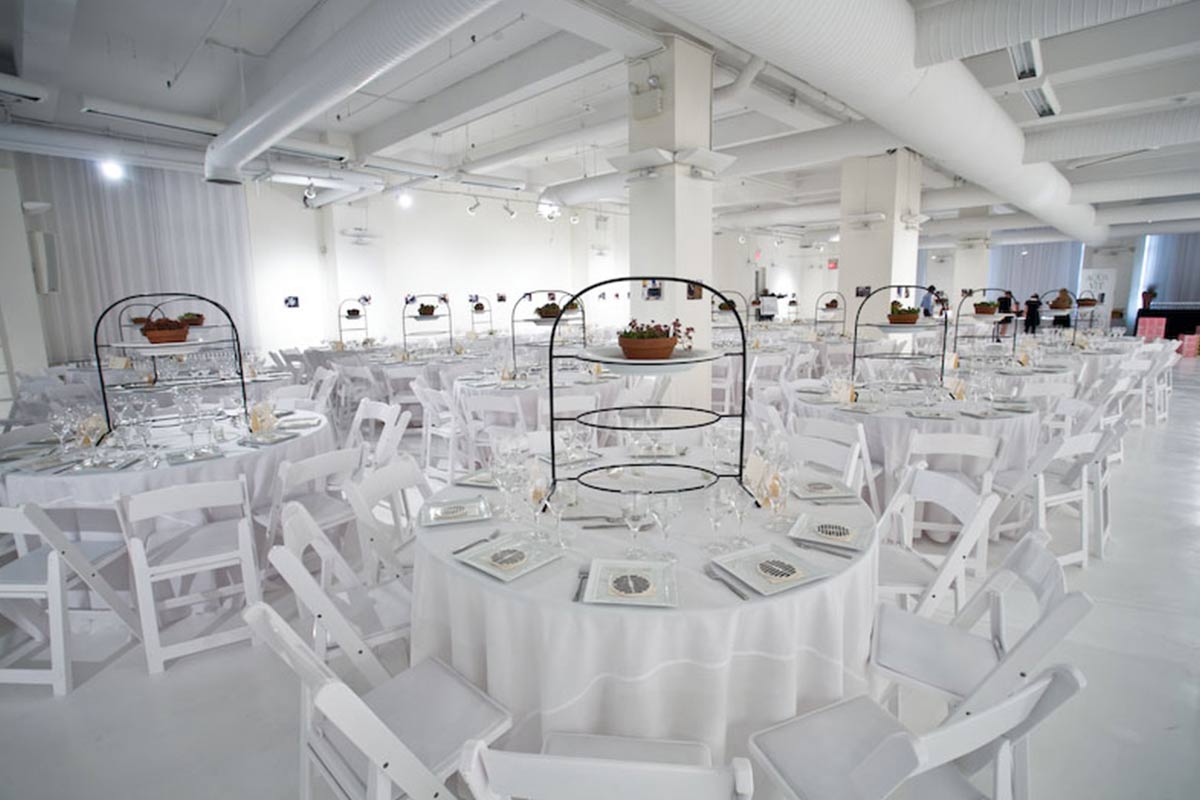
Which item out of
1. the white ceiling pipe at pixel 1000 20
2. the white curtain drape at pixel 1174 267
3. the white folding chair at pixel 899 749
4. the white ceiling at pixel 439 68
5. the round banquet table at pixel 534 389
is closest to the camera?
the white folding chair at pixel 899 749

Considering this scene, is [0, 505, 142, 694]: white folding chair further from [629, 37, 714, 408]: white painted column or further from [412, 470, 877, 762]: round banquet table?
[629, 37, 714, 408]: white painted column

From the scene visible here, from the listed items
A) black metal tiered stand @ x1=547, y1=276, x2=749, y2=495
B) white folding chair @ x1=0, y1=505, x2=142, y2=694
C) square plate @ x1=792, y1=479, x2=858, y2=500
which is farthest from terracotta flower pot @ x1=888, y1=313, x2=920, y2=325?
white folding chair @ x1=0, y1=505, x2=142, y2=694

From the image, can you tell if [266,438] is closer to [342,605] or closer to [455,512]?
[342,605]

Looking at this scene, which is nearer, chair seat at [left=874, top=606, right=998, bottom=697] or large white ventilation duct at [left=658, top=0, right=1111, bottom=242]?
chair seat at [left=874, top=606, right=998, bottom=697]

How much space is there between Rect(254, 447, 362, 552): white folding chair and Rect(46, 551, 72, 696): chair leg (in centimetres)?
81

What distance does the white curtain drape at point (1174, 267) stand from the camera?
60.0ft

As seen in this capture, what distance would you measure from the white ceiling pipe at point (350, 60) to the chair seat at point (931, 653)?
3.83 m

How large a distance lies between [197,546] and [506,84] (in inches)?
255

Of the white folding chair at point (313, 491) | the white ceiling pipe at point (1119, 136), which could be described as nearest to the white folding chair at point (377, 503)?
the white folding chair at point (313, 491)

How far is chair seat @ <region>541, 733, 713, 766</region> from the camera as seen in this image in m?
1.46

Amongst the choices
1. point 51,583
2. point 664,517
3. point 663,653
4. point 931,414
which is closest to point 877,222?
point 931,414

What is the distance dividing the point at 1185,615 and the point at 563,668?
3387 mm

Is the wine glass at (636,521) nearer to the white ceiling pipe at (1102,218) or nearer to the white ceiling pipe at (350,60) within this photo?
the white ceiling pipe at (350,60)

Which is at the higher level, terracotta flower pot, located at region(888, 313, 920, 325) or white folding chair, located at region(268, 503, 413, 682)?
terracotta flower pot, located at region(888, 313, 920, 325)
